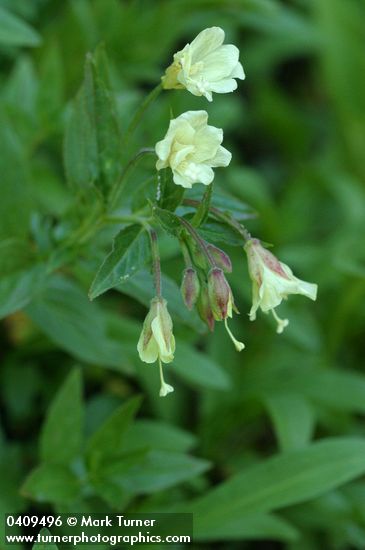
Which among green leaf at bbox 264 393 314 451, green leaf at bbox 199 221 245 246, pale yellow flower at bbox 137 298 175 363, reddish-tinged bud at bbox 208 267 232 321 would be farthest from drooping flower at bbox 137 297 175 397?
green leaf at bbox 264 393 314 451

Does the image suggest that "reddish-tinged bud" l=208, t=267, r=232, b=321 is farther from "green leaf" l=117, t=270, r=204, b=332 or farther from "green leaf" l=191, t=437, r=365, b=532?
"green leaf" l=191, t=437, r=365, b=532

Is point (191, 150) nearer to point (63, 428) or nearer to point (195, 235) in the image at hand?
point (195, 235)

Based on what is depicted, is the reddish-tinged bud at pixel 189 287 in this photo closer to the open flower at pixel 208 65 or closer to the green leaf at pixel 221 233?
the green leaf at pixel 221 233

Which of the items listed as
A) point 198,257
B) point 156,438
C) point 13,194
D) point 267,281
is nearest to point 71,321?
point 13,194

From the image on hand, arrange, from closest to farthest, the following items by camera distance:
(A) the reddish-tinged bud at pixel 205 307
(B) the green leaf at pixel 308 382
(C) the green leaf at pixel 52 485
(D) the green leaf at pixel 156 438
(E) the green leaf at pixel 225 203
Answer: (A) the reddish-tinged bud at pixel 205 307, (E) the green leaf at pixel 225 203, (C) the green leaf at pixel 52 485, (D) the green leaf at pixel 156 438, (B) the green leaf at pixel 308 382

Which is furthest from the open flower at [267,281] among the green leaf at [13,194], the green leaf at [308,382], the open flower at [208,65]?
the green leaf at [308,382]

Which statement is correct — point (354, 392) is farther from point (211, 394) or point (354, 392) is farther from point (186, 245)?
point (186, 245)

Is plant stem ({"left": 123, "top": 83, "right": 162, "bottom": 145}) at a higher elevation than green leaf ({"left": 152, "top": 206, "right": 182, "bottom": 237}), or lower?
higher
